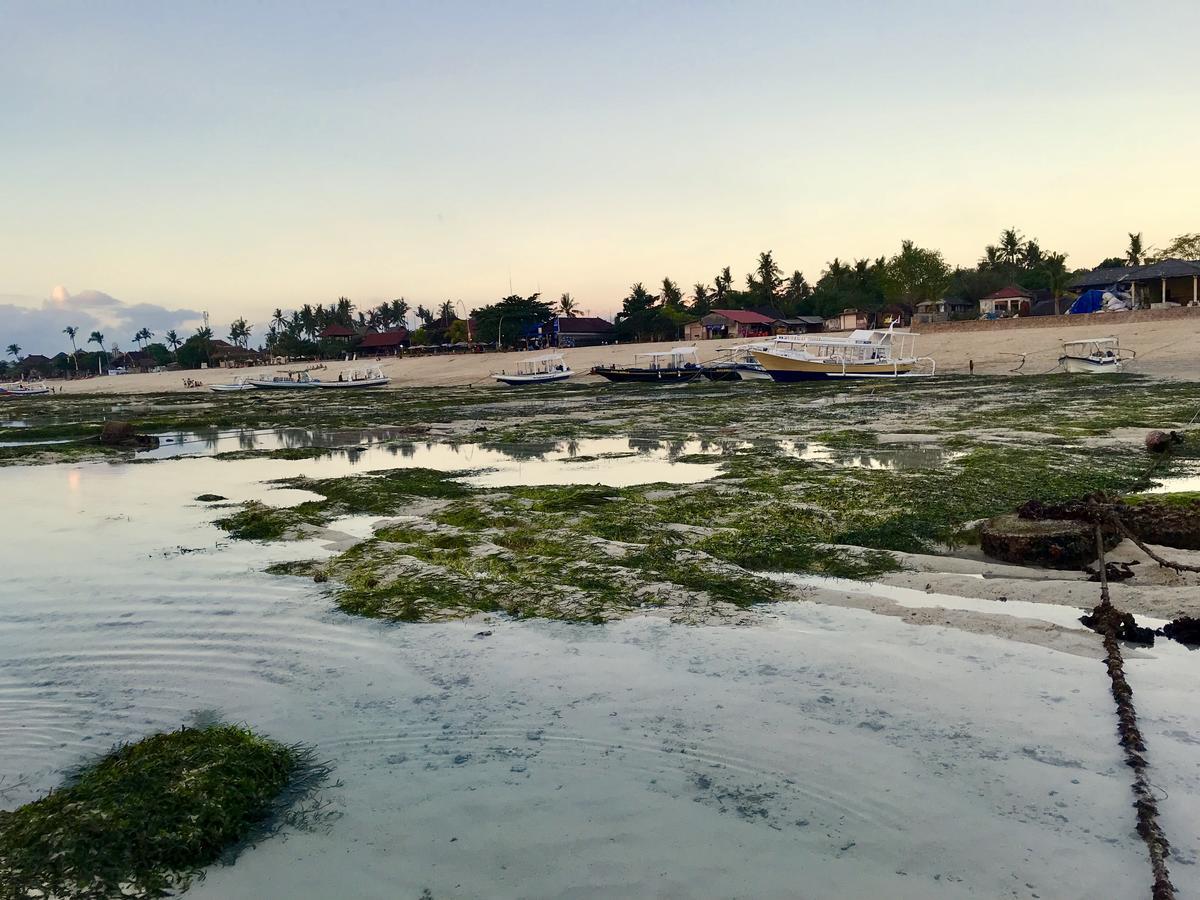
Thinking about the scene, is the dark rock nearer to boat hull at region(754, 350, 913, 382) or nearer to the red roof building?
boat hull at region(754, 350, 913, 382)

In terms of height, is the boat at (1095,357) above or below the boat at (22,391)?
below

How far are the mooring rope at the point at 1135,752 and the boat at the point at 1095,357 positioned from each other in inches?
1569

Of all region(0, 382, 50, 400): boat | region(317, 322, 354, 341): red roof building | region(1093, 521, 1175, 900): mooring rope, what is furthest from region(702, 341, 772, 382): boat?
region(317, 322, 354, 341): red roof building

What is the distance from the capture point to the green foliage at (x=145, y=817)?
411 centimetres

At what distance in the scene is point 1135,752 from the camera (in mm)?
4906

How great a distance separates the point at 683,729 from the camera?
5484 mm

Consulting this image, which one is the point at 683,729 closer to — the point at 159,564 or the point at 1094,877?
the point at 1094,877

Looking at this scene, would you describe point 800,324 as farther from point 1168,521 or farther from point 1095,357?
point 1168,521

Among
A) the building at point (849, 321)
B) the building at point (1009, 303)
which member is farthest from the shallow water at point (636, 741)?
the building at point (849, 321)

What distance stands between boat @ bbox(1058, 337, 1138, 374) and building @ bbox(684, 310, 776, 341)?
47.1 m

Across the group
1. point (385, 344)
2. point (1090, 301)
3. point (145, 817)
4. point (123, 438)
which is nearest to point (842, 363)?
point (1090, 301)

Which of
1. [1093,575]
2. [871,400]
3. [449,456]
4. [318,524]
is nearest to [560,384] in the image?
[871,400]

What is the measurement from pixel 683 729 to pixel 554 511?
6996 mm

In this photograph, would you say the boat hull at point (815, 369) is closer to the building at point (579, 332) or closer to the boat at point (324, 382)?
the boat at point (324, 382)
